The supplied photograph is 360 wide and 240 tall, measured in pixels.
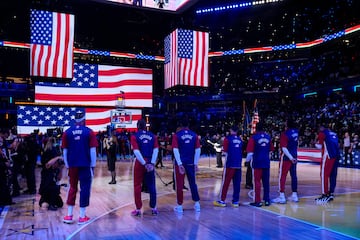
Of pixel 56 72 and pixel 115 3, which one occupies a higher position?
A: pixel 115 3

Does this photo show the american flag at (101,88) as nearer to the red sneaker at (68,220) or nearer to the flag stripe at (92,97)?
the flag stripe at (92,97)

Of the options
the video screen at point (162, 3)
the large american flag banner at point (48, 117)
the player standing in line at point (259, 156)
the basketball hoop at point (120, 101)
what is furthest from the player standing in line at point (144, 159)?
→ the large american flag banner at point (48, 117)

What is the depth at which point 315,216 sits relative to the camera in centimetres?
641

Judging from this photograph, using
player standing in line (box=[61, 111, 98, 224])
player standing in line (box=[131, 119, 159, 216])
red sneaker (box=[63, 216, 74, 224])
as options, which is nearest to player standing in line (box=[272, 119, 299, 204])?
player standing in line (box=[131, 119, 159, 216])

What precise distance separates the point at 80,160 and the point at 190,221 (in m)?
2.09

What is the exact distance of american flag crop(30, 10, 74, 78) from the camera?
11.3 meters

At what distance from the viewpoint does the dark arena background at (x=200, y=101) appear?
6.01 meters

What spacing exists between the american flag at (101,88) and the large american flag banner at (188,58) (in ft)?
11.9

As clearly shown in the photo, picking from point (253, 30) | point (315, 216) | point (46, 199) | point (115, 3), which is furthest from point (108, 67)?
point (253, 30)

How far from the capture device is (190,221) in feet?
19.6

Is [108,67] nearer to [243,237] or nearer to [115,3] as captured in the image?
[115,3]

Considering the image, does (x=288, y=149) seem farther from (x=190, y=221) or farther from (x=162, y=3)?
(x=162, y=3)

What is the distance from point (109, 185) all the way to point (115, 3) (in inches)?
235

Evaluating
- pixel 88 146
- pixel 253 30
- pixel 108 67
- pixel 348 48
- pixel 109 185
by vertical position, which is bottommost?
pixel 109 185
